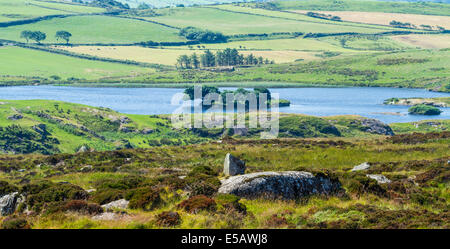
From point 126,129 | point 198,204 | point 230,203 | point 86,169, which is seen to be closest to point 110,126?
point 126,129

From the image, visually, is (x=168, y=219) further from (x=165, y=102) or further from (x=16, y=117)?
(x=165, y=102)

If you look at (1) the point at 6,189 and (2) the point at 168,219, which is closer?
(2) the point at 168,219

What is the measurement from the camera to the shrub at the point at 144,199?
66.5 ft

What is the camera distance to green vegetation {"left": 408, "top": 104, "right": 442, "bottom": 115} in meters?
154

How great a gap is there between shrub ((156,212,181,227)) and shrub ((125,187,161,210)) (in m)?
2.57

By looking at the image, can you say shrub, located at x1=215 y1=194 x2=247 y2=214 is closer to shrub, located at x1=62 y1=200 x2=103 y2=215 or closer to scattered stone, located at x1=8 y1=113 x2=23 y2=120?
shrub, located at x1=62 y1=200 x2=103 y2=215

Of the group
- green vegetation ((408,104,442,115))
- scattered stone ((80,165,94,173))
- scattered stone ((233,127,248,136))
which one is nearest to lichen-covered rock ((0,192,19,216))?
scattered stone ((80,165,94,173))

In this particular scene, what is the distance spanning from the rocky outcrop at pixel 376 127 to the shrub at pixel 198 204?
101445mm

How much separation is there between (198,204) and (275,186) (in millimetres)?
4177

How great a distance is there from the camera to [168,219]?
1730 centimetres
